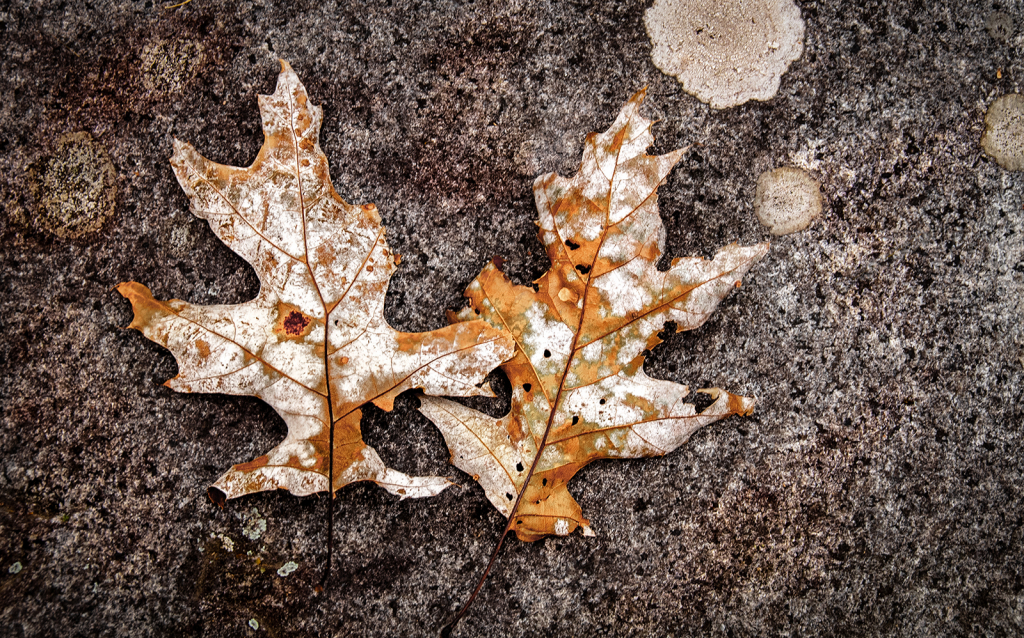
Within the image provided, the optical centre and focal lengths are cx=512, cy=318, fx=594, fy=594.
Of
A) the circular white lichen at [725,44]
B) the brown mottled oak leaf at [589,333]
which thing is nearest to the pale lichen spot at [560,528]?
the brown mottled oak leaf at [589,333]

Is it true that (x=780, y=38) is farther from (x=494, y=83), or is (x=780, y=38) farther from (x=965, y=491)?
(x=965, y=491)

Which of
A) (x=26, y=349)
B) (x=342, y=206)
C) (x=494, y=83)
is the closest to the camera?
(x=342, y=206)

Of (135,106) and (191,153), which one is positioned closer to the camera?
(191,153)

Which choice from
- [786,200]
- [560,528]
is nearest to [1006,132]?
[786,200]

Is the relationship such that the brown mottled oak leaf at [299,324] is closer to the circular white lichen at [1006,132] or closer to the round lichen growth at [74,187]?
the round lichen growth at [74,187]

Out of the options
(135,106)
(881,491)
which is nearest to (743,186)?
(881,491)
